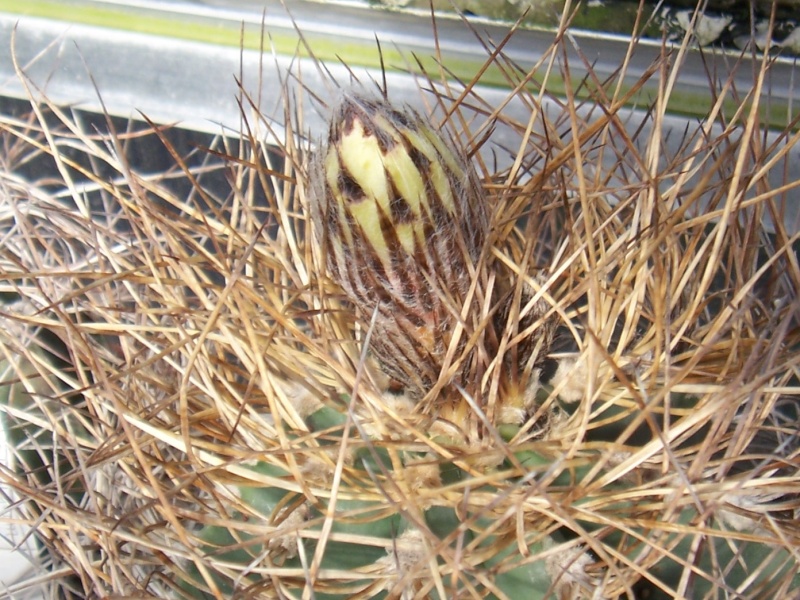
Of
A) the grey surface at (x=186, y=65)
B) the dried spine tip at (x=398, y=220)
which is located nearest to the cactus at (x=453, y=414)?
the dried spine tip at (x=398, y=220)

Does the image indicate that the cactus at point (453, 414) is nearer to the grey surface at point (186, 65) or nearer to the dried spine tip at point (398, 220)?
the dried spine tip at point (398, 220)

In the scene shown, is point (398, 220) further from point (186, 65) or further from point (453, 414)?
point (186, 65)

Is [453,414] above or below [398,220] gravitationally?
below

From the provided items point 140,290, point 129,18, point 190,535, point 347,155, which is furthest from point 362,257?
point 129,18

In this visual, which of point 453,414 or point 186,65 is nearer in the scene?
point 453,414

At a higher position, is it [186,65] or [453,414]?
[186,65]

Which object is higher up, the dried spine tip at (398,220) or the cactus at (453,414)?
the dried spine tip at (398,220)

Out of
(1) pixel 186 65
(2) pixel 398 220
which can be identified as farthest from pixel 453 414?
(1) pixel 186 65

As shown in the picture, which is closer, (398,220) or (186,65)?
(398,220)
